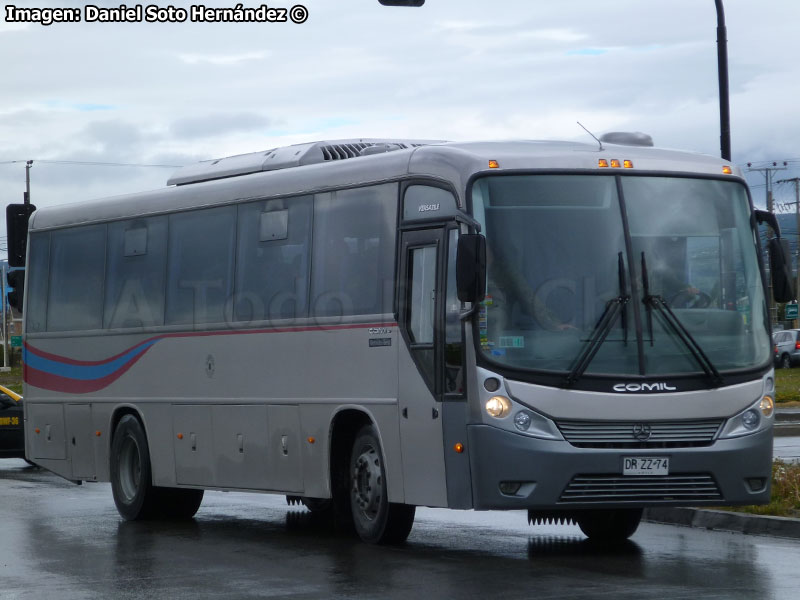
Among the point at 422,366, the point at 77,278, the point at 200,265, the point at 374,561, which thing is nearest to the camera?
the point at 374,561

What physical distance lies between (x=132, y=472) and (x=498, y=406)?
647 centimetres

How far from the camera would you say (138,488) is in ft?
55.4

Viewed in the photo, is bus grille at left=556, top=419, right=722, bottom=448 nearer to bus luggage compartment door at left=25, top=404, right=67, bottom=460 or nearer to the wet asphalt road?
the wet asphalt road

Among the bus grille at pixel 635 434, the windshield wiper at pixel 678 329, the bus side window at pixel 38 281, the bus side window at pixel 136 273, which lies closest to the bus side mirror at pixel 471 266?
the bus grille at pixel 635 434

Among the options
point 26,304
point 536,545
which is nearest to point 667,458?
point 536,545

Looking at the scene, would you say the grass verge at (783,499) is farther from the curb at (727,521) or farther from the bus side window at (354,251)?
the bus side window at (354,251)

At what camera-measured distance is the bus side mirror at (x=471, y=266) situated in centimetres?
1167

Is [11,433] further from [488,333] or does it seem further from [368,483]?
[488,333]

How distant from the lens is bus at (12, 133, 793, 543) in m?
11.9

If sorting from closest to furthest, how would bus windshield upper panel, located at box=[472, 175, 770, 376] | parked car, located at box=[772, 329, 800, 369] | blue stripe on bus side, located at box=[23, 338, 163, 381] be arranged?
1. bus windshield upper panel, located at box=[472, 175, 770, 376]
2. blue stripe on bus side, located at box=[23, 338, 163, 381]
3. parked car, located at box=[772, 329, 800, 369]

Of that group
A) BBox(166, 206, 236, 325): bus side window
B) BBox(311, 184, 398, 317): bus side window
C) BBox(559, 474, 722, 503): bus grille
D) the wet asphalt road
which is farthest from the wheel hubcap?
BBox(166, 206, 236, 325): bus side window

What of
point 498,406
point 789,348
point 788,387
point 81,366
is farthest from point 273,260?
point 789,348

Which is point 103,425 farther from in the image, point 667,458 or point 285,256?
point 667,458

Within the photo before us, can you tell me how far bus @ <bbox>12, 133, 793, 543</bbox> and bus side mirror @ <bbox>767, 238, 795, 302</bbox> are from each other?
19 mm
